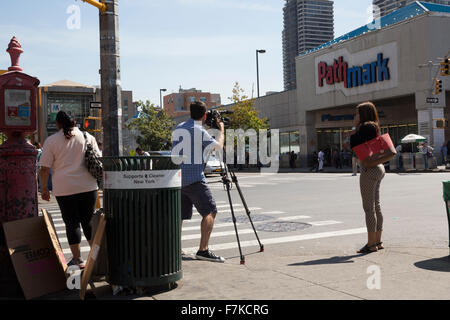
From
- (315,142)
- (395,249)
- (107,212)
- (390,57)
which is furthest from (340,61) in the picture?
(107,212)

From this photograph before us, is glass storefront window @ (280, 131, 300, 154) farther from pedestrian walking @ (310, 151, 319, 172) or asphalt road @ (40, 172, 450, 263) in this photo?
asphalt road @ (40, 172, 450, 263)

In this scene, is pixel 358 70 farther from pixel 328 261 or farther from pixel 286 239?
pixel 328 261

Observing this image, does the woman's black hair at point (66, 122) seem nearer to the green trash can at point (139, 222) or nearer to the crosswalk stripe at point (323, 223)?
the green trash can at point (139, 222)

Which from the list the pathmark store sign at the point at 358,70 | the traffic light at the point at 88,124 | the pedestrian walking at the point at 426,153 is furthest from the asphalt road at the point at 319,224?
the pathmark store sign at the point at 358,70

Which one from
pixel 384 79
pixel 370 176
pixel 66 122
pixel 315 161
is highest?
pixel 384 79

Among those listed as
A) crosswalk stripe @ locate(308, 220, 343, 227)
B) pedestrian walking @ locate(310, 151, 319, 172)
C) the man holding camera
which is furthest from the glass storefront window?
the man holding camera

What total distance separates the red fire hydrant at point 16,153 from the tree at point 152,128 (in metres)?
52.0

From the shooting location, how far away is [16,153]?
4.74 m

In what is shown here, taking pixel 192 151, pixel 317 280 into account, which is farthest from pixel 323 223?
pixel 317 280

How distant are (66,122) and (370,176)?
147 inches

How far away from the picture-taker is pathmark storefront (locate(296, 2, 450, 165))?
31719 mm

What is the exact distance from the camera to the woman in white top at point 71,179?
202 inches

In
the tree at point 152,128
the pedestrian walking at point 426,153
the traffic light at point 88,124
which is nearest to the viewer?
the traffic light at point 88,124

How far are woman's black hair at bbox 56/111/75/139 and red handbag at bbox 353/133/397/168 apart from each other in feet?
11.4
